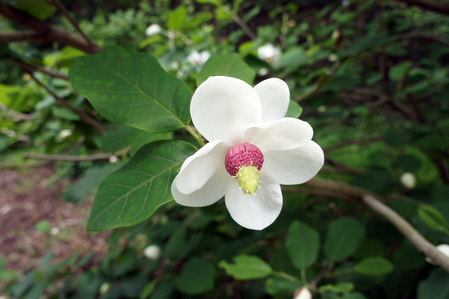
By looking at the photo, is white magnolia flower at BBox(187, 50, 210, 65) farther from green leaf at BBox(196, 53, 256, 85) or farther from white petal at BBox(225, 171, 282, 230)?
white petal at BBox(225, 171, 282, 230)

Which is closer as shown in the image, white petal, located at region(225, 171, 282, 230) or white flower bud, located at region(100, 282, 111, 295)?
white petal, located at region(225, 171, 282, 230)

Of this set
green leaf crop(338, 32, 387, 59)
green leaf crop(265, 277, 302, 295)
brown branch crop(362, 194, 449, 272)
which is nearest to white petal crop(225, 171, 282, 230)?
brown branch crop(362, 194, 449, 272)

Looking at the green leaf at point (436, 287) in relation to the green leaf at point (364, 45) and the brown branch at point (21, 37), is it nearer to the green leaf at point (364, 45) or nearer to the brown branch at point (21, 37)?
the green leaf at point (364, 45)

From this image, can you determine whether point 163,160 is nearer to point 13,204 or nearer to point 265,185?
point 265,185

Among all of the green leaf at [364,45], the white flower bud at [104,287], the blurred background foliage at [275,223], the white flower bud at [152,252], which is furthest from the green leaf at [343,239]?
the white flower bud at [104,287]

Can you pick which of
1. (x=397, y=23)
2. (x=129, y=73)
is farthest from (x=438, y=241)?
(x=397, y=23)

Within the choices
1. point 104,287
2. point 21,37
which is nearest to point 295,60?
point 21,37
